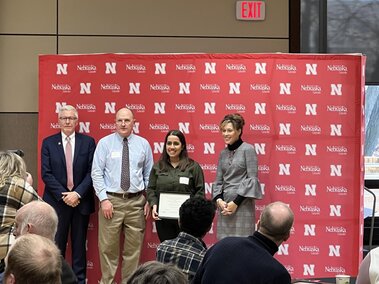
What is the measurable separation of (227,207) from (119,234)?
3.44ft

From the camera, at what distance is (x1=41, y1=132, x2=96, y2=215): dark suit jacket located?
6.24m

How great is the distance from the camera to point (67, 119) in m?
6.35

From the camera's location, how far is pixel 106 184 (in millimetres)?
6301

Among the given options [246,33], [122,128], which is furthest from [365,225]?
[122,128]

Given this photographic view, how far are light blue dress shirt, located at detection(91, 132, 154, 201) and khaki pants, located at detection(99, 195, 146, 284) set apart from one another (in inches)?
4.5

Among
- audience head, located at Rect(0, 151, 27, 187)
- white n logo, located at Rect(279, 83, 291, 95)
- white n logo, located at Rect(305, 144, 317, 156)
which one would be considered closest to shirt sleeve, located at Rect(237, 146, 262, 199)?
white n logo, located at Rect(305, 144, 317, 156)

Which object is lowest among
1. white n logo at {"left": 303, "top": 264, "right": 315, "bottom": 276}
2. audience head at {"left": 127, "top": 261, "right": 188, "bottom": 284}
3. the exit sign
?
white n logo at {"left": 303, "top": 264, "right": 315, "bottom": 276}

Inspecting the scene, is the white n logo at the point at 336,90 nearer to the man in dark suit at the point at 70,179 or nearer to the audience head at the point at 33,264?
the man in dark suit at the point at 70,179

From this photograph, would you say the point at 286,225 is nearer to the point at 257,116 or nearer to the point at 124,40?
the point at 257,116

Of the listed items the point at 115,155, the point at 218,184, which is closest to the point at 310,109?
the point at 218,184

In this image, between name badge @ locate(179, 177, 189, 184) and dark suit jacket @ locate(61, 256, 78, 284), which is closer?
dark suit jacket @ locate(61, 256, 78, 284)

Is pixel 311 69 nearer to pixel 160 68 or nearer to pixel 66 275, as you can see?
pixel 160 68

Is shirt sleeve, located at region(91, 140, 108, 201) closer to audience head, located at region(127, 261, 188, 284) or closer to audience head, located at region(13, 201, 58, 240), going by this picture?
audience head, located at region(13, 201, 58, 240)

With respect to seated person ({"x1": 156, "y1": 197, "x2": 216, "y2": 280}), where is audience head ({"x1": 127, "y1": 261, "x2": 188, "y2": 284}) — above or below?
above
